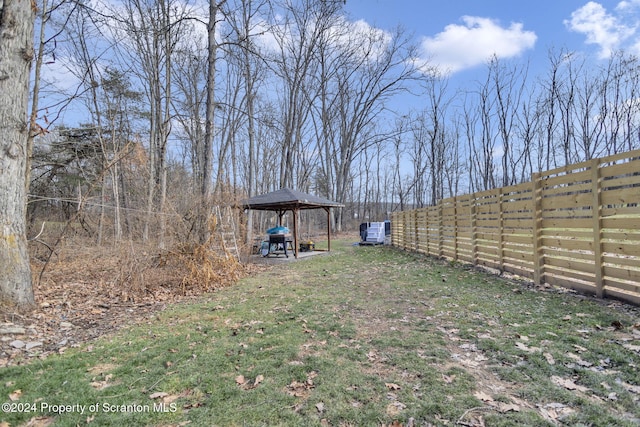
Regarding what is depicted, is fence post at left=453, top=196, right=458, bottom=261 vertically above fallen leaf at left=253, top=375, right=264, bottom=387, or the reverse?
fence post at left=453, top=196, right=458, bottom=261

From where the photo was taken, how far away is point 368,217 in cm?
3416

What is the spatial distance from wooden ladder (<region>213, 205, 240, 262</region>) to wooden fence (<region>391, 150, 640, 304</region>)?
5.70 metres

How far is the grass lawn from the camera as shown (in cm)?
192

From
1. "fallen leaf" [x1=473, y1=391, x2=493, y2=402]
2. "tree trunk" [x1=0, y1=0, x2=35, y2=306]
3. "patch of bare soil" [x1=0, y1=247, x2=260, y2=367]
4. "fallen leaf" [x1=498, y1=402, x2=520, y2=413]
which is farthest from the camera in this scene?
"tree trunk" [x1=0, y1=0, x2=35, y2=306]

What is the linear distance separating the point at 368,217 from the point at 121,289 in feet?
98.6

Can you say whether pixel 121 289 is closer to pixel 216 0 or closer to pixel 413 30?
pixel 216 0

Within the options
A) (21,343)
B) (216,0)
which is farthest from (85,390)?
(216,0)

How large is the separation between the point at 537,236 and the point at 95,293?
24.3ft

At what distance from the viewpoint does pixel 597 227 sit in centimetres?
397

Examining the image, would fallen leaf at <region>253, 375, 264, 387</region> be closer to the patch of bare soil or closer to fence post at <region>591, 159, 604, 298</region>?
the patch of bare soil

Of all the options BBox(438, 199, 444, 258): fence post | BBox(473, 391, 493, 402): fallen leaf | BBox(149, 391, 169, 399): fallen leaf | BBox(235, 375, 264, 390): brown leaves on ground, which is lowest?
BBox(149, 391, 169, 399): fallen leaf

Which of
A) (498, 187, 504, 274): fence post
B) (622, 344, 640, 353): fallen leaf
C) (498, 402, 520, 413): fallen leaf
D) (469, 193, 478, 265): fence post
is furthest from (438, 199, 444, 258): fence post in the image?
(498, 402, 520, 413): fallen leaf

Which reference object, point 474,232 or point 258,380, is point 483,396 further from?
point 474,232

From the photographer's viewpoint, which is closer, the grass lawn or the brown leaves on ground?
the grass lawn
